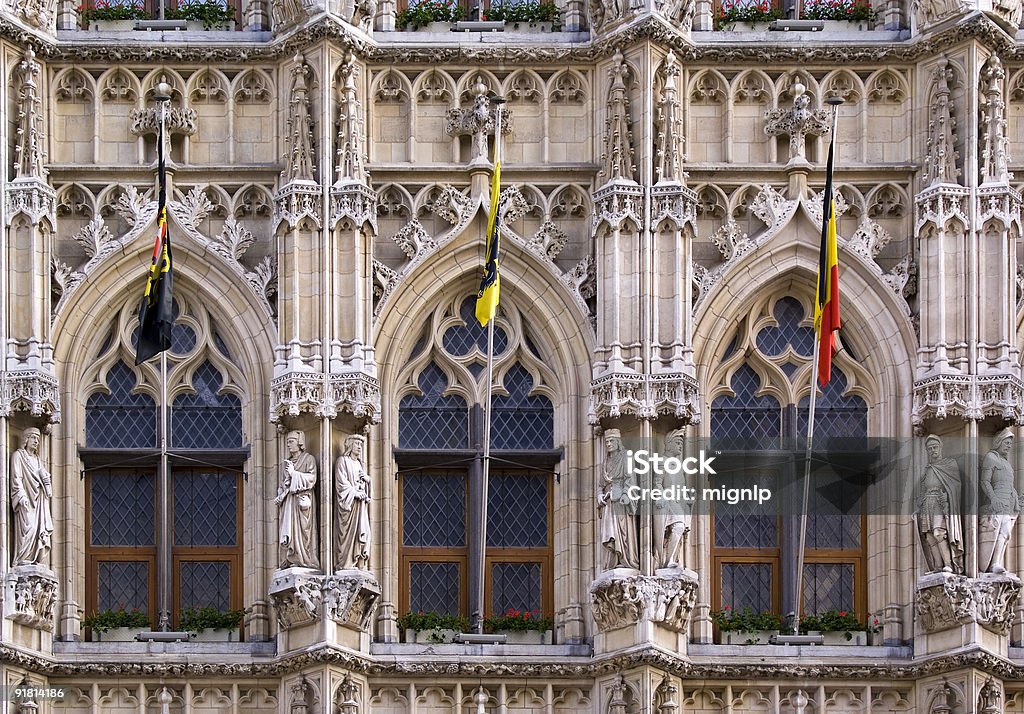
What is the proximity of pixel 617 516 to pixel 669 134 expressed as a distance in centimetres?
510

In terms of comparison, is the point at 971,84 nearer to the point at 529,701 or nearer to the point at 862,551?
the point at 862,551

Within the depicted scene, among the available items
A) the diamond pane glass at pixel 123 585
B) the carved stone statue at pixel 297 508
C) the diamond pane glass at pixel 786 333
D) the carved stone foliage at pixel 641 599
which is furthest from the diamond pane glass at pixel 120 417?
the diamond pane glass at pixel 786 333

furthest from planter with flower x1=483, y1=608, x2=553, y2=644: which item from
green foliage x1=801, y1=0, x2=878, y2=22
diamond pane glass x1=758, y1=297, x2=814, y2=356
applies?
green foliage x1=801, y1=0, x2=878, y2=22

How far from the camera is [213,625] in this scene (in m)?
46.7

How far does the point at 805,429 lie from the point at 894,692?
147 inches

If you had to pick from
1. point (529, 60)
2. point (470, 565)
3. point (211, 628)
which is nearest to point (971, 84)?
point (529, 60)

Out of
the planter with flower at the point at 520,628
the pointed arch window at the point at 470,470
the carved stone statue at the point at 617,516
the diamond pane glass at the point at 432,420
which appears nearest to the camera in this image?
the carved stone statue at the point at 617,516

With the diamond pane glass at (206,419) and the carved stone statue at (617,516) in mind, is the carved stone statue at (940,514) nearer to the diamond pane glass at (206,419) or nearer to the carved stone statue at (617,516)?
the carved stone statue at (617,516)

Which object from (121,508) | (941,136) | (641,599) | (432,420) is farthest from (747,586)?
(121,508)

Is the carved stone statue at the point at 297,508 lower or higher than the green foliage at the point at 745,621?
higher

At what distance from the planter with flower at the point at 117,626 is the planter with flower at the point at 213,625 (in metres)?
0.52

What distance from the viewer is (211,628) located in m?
46.7

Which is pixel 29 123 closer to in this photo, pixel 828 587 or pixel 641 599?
pixel 641 599

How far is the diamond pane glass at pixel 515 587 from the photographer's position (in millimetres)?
47188
